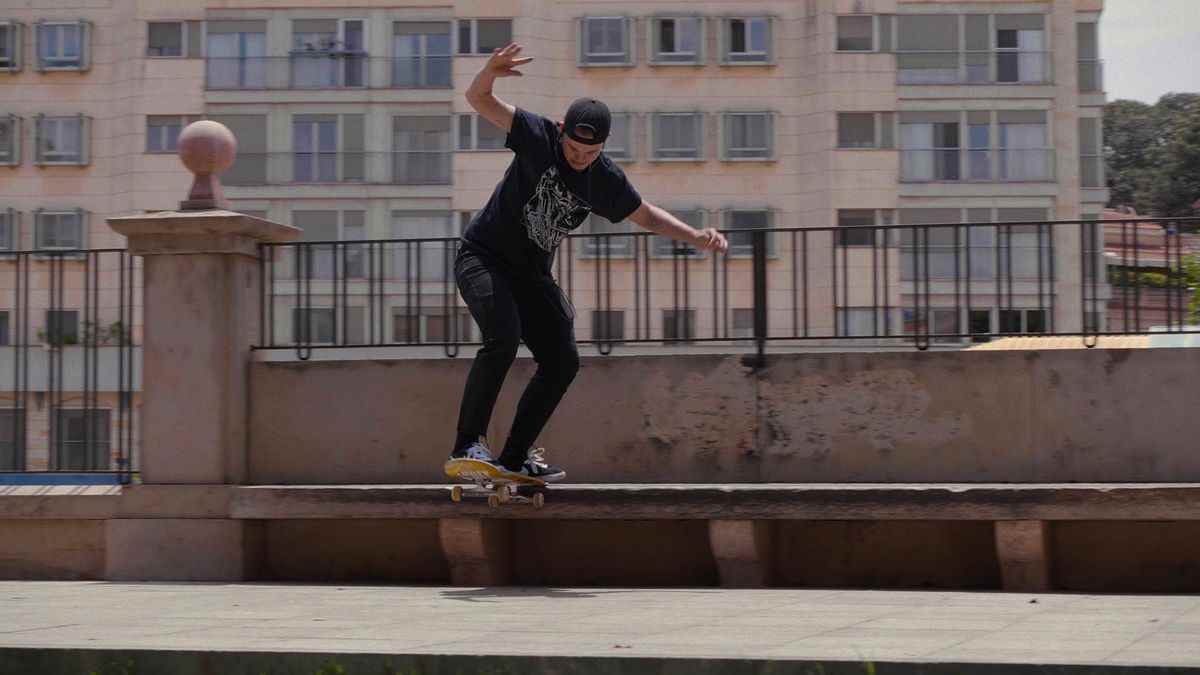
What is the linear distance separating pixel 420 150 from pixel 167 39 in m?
7.87

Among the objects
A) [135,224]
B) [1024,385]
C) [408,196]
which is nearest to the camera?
[1024,385]

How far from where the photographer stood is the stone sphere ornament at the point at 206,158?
9.88 metres

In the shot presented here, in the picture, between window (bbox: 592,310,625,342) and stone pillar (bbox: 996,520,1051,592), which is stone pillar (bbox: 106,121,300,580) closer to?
window (bbox: 592,310,625,342)

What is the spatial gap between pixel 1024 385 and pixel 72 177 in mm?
40961

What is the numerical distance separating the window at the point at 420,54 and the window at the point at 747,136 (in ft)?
25.2

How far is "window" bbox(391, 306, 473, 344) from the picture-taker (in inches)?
392

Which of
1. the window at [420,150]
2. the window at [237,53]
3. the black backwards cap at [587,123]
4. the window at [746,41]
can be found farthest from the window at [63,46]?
the black backwards cap at [587,123]

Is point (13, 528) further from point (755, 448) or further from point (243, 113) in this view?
point (243, 113)

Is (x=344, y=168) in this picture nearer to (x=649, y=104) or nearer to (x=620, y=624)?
(x=649, y=104)

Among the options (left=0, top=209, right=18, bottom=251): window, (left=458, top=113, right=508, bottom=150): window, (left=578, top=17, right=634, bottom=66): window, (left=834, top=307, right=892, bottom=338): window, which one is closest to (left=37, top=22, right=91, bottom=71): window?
(left=0, top=209, right=18, bottom=251): window

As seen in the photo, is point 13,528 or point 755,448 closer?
point 755,448

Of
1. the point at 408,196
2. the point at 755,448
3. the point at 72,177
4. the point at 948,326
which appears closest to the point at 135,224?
the point at 755,448

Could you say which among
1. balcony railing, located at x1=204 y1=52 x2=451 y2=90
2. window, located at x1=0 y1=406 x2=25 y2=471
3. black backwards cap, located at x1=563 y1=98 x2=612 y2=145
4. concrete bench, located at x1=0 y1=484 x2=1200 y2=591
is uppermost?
balcony railing, located at x1=204 y1=52 x2=451 y2=90

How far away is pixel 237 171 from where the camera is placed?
147 ft
